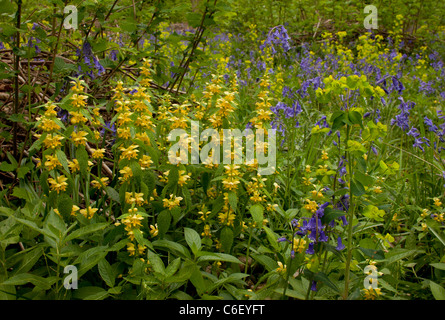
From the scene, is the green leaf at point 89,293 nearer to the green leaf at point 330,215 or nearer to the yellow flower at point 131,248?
the yellow flower at point 131,248

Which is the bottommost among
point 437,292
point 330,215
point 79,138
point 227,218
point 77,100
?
point 437,292

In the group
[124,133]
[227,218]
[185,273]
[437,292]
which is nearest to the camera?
[185,273]

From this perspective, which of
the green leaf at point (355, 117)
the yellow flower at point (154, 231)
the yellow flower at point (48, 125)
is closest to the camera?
the green leaf at point (355, 117)

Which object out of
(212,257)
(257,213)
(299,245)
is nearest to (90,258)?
(212,257)

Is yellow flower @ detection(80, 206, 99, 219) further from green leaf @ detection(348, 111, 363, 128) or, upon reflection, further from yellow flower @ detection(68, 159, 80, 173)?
green leaf @ detection(348, 111, 363, 128)

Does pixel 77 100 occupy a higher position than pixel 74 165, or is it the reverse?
pixel 77 100

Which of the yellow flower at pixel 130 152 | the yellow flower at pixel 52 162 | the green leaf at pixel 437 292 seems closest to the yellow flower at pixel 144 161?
the yellow flower at pixel 130 152

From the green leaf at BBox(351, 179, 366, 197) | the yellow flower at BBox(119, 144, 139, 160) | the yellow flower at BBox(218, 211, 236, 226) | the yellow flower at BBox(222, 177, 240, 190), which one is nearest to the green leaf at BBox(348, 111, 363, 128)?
the green leaf at BBox(351, 179, 366, 197)

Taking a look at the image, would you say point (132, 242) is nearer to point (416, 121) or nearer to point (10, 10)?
point (10, 10)

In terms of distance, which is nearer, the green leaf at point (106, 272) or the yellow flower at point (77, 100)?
the green leaf at point (106, 272)

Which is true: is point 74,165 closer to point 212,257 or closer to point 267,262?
point 212,257

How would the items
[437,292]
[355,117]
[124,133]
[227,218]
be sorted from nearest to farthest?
[355,117], [437,292], [124,133], [227,218]
